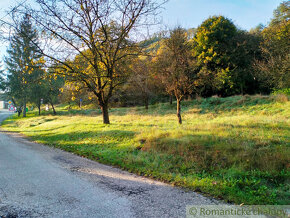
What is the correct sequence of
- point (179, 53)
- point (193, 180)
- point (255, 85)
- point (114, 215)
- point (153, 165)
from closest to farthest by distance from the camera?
1. point (114, 215)
2. point (193, 180)
3. point (153, 165)
4. point (179, 53)
5. point (255, 85)

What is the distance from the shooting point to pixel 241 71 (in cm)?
2928

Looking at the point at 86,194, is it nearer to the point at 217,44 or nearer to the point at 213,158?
the point at 213,158

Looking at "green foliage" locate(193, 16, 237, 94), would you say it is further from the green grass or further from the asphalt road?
the asphalt road

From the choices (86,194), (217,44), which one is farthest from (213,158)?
(217,44)

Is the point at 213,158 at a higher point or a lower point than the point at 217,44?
lower

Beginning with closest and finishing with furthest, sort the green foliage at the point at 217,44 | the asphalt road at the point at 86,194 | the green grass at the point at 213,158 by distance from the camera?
the asphalt road at the point at 86,194 → the green grass at the point at 213,158 → the green foliage at the point at 217,44

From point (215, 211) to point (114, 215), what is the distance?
1780 mm

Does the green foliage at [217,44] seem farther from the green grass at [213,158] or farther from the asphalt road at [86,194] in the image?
the asphalt road at [86,194]

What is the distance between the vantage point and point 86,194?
15.0ft

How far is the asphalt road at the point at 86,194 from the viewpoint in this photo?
150 inches

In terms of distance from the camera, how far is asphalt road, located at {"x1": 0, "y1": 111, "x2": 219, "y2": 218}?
382 centimetres

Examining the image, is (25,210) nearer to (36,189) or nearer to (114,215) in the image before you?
(36,189)

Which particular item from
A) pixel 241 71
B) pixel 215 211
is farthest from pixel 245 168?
pixel 241 71

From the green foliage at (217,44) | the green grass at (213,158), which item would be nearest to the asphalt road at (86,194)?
the green grass at (213,158)
